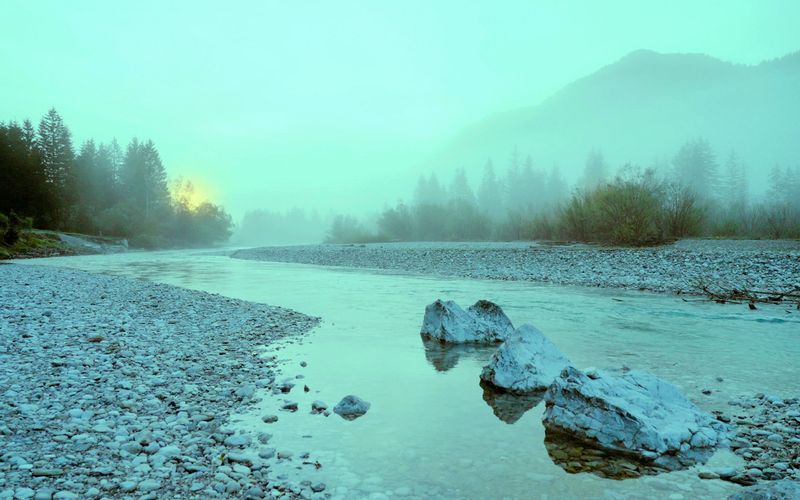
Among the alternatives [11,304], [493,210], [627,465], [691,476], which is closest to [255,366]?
[627,465]

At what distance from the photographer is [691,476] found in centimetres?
421

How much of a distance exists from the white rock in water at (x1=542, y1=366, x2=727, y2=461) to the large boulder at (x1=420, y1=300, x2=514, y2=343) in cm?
427

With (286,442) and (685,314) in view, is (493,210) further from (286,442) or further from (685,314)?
(286,442)

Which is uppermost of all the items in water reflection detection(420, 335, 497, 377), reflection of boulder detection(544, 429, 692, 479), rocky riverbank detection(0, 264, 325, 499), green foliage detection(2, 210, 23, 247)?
green foliage detection(2, 210, 23, 247)

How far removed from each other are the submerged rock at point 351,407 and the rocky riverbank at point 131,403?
104 cm

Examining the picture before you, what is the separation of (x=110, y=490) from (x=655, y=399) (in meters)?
5.65

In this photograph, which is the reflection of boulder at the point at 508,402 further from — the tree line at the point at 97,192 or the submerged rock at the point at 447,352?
the tree line at the point at 97,192

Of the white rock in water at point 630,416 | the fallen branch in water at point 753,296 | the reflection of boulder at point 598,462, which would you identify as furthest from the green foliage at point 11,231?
the fallen branch in water at point 753,296

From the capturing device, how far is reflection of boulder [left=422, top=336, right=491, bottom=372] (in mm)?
8226

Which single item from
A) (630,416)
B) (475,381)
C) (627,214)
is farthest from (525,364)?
(627,214)

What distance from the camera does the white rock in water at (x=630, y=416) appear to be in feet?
15.6

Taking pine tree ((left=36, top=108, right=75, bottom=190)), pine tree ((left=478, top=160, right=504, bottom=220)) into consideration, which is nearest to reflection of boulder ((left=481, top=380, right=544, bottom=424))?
pine tree ((left=36, top=108, right=75, bottom=190))

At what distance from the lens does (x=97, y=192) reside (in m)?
84.7

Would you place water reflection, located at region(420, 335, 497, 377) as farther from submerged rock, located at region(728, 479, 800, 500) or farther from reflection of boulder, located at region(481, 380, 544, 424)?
submerged rock, located at region(728, 479, 800, 500)
